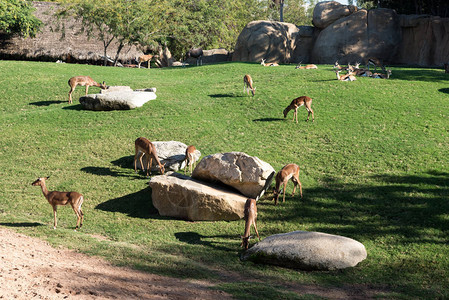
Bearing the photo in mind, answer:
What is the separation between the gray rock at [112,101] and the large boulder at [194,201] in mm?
9870

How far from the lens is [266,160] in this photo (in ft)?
56.7

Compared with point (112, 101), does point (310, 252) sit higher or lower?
lower

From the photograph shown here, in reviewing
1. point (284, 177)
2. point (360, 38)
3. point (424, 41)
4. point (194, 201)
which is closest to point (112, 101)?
point (194, 201)

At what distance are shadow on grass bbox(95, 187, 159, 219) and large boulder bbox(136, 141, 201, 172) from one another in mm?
1753

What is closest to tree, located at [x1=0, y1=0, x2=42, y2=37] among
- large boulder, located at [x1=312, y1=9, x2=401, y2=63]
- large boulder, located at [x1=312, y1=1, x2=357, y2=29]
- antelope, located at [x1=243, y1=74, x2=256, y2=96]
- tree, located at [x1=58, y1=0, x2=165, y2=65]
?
tree, located at [x1=58, y1=0, x2=165, y2=65]

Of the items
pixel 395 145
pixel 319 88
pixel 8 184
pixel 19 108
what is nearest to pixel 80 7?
pixel 19 108

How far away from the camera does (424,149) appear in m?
17.7

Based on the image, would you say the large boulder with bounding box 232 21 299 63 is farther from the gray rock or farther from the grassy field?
the gray rock

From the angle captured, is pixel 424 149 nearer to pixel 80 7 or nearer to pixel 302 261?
pixel 302 261

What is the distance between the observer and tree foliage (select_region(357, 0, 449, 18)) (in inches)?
1714

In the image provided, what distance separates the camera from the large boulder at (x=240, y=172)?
14.2 meters

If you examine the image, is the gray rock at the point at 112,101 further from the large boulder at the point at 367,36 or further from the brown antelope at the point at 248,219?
the large boulder at the point at 367,36

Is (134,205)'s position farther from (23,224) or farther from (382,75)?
(382,75)

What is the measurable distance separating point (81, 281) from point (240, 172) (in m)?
6.82
